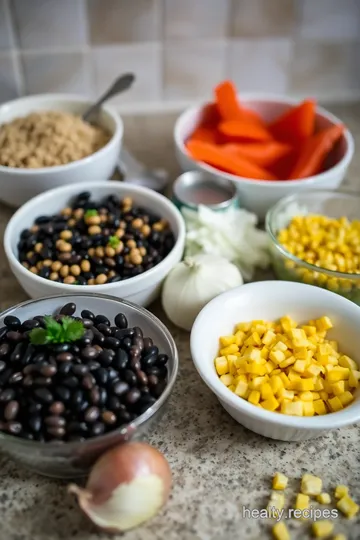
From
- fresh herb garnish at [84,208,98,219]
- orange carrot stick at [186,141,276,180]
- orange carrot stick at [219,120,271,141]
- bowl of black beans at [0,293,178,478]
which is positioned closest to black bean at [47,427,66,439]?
bowl of black beans at [0,293,178,478]

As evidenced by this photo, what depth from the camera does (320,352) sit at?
935 millimetres

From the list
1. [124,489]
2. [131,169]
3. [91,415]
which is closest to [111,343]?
[91,415]

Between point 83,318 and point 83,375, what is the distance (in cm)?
15

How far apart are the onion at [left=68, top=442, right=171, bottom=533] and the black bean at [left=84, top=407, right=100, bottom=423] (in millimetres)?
52

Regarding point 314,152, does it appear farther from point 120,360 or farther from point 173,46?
point 120,360

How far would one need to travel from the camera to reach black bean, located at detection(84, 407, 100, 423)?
30.7 inches

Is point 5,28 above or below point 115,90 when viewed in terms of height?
above

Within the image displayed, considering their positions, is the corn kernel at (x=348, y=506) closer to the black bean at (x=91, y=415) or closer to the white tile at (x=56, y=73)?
the black bean at (x=91, y=415)

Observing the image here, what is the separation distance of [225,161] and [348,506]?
2.58 feet

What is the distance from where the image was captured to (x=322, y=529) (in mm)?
765

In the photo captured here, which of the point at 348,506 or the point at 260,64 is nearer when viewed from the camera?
the point at 348,506

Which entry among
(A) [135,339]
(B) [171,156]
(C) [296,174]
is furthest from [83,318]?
(B) [171,156]

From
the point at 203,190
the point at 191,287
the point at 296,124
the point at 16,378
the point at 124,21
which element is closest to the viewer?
the point at 16,378

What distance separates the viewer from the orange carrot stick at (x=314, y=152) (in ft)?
4.25
